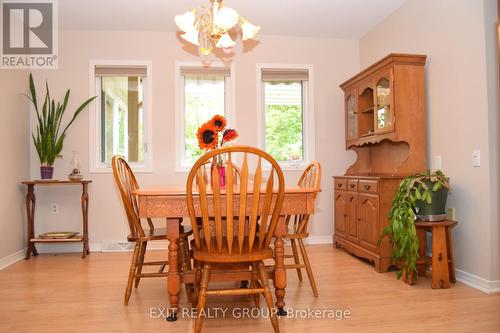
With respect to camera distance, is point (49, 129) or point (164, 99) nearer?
point (49, 129)

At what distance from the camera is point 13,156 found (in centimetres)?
374

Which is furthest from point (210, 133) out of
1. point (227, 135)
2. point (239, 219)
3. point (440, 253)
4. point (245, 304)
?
point (440, 253)

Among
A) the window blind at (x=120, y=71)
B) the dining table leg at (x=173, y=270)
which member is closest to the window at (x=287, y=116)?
the window blind at (x=120, y=71)

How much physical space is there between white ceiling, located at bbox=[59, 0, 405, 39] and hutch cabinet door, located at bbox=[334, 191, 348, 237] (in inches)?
74.2

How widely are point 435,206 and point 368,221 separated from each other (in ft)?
2.29

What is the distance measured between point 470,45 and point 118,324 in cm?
305

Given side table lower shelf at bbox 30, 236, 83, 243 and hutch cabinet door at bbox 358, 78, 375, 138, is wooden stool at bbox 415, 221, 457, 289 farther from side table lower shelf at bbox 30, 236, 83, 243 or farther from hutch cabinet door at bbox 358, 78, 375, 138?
side table lower shelf at bbox 30, 236, 83, 243

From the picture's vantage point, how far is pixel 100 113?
432cm

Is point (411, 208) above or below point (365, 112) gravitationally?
below

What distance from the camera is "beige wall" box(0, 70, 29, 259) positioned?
3.54m

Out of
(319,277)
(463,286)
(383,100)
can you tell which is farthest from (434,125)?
(319,277)

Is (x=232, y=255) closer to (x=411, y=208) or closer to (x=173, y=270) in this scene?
(x=173, y=270)

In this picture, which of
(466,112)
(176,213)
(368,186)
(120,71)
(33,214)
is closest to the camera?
(176,213)

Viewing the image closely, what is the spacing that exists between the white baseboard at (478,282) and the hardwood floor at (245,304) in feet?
0.21
